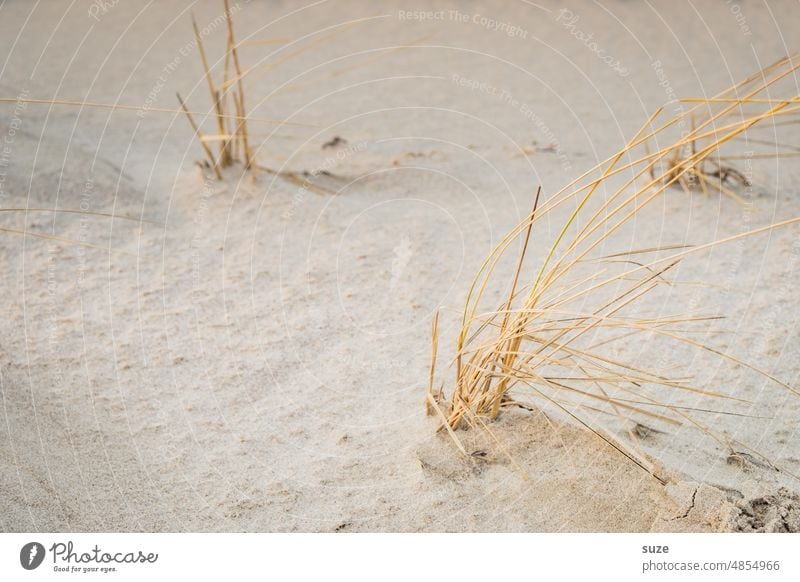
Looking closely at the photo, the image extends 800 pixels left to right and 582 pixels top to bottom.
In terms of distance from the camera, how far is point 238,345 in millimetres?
2076

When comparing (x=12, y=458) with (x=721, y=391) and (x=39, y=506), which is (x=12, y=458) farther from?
(x=721, y=391)

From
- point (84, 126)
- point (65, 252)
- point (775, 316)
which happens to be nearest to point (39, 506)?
point (65, 252)

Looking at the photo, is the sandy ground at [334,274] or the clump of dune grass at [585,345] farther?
the sandy ground at [334,274]

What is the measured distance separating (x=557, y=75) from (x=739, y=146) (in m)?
0.81

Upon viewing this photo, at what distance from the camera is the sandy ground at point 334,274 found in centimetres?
160

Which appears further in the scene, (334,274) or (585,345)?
(334,274)
